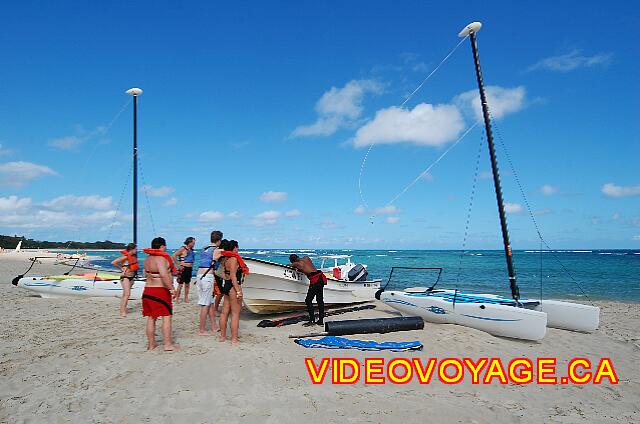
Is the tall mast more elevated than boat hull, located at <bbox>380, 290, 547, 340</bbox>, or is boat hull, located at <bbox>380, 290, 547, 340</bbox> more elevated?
the tall mast

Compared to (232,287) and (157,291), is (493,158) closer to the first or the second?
(232,287)

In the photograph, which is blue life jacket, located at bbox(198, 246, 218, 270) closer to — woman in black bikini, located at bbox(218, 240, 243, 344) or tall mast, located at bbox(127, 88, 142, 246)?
woman in black bikini, located at bbox(218, 240, 243, 344)

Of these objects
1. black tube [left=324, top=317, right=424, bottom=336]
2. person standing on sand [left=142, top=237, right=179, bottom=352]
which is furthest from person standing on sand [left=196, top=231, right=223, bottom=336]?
black tube [left=324, top=317, right=424, bottom=336]

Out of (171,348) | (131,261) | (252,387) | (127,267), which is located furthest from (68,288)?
(252,387)

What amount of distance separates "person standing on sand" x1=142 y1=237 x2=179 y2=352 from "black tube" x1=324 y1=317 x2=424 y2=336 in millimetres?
3056

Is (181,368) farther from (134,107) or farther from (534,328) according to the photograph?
(134,107)

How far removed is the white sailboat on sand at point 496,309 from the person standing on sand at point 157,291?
19.8ft

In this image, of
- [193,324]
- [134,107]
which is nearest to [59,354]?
[193,324]

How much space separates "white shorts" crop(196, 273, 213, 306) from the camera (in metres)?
8.15

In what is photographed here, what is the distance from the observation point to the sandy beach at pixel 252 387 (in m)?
4.71

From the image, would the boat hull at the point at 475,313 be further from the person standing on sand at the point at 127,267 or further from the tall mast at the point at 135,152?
the tall mast at the point at 135,152

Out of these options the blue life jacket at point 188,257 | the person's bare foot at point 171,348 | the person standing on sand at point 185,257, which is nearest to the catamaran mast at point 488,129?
the person's bare foot at point 171,348

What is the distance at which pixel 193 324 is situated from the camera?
31.3 ft

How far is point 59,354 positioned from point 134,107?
45.9 feet
